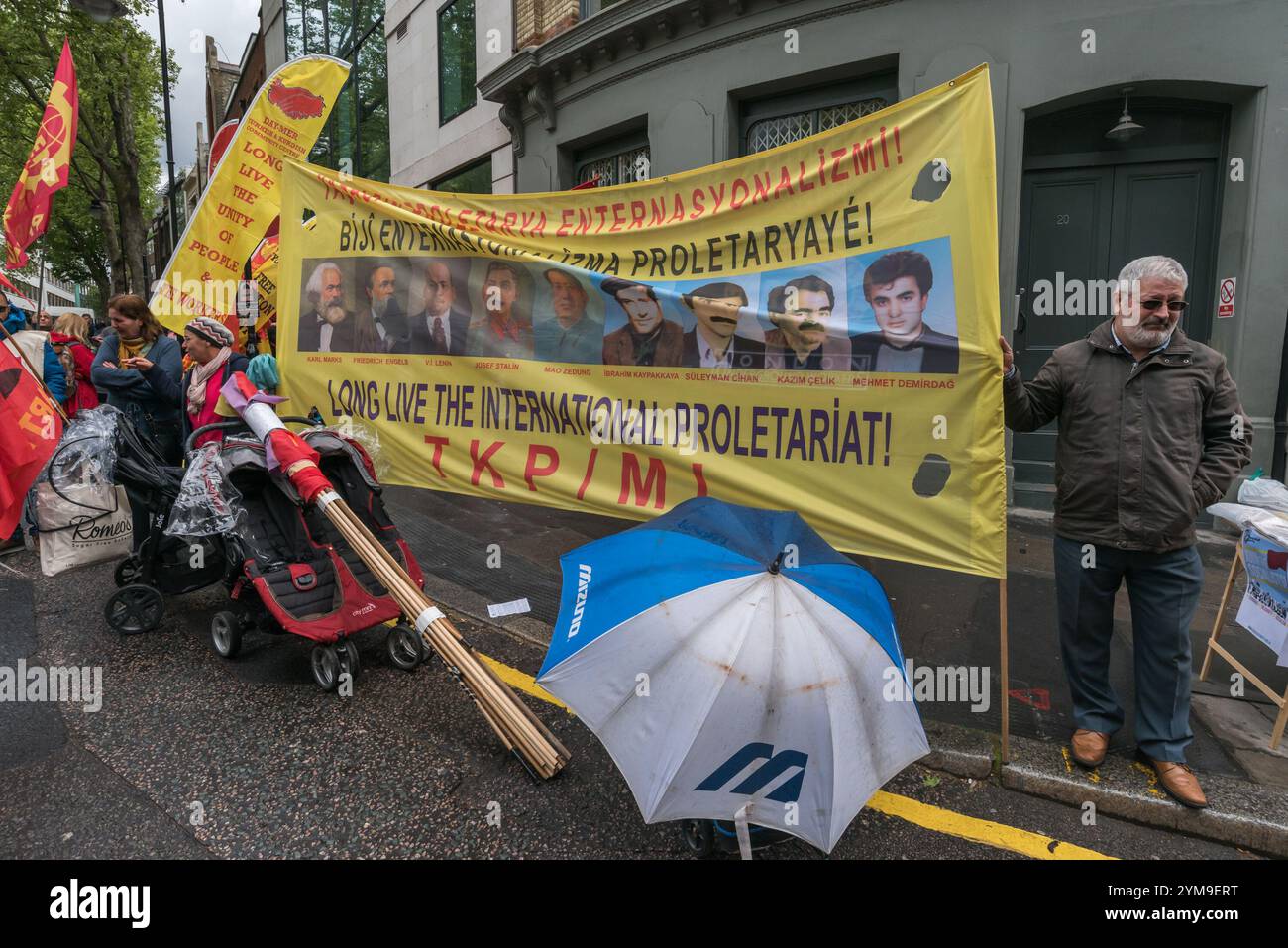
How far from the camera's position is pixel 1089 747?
3148mm

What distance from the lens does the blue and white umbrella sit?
1.96 meters

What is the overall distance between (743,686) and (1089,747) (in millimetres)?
2172

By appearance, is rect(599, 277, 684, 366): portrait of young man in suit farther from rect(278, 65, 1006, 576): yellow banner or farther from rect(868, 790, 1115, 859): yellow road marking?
rect(868, 790, 1115, 859): yellow road marking

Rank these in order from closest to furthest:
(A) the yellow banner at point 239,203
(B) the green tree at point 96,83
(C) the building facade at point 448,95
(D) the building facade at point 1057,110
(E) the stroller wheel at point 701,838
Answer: (E) the stroller wheel at point 701,838 < (A) the yellow banner at point 239,203 < (D) the building facade at point 1057,110 < (C) the building facade at point 448,95 < (B) the green tree at point 96,83

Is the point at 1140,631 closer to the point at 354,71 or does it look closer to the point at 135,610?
the point at 135,610

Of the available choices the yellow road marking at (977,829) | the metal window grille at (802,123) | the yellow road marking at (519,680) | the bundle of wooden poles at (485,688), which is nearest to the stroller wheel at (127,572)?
the yellow road marking at (519,680)

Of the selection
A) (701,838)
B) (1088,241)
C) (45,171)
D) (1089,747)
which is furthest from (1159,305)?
(45,171)

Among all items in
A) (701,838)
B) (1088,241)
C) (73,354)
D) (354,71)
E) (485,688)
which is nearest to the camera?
(701,838)

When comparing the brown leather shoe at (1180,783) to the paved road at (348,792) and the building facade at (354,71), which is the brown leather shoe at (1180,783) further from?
the building facade at (354,71)

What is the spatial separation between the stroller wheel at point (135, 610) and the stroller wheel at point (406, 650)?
179cm

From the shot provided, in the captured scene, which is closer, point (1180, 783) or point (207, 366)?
point (1180, 783)

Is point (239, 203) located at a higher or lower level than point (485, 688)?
higher

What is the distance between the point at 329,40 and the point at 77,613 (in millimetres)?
19338

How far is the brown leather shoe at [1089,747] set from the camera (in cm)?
311
